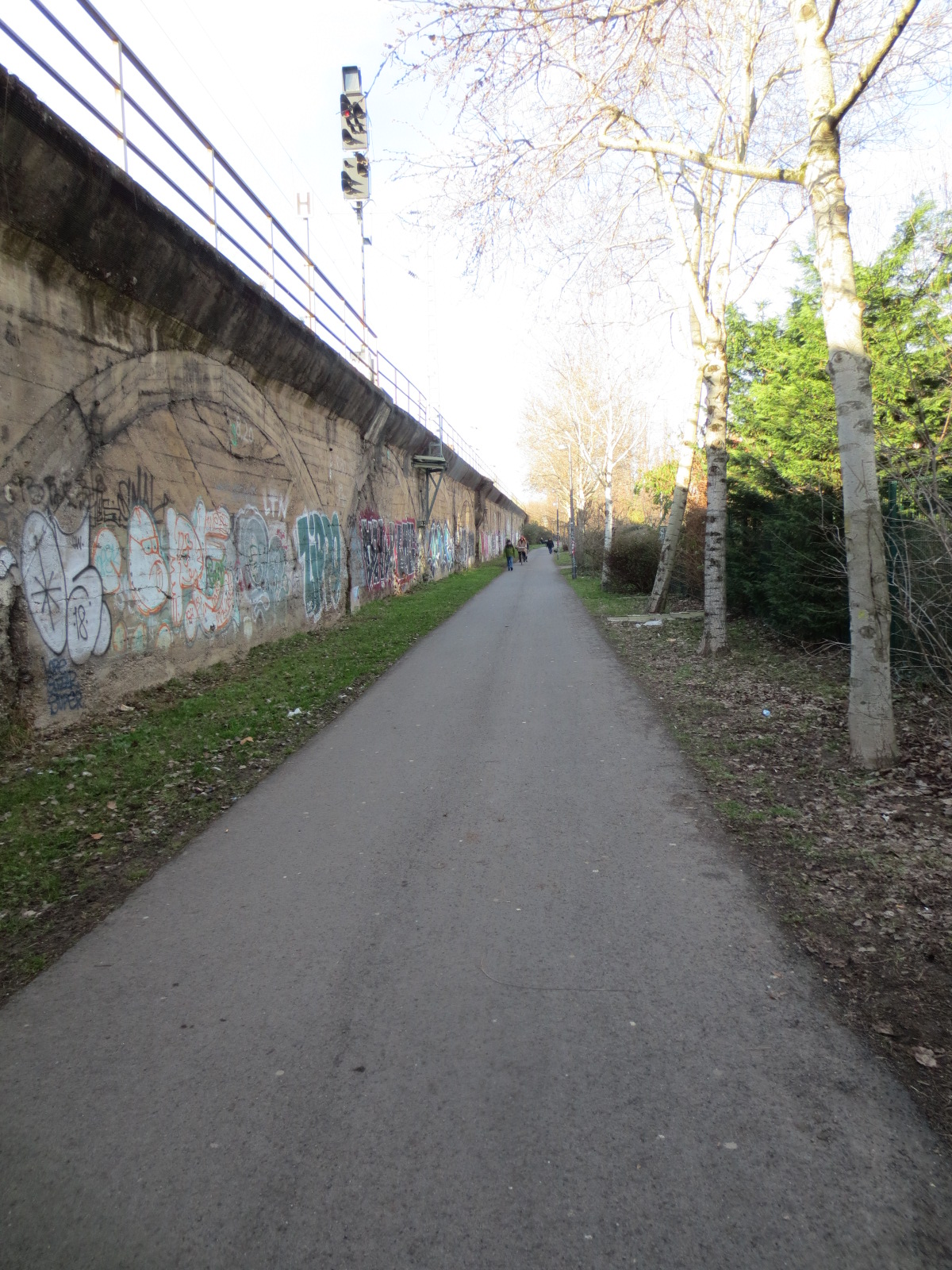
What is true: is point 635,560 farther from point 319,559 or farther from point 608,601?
point 319,559

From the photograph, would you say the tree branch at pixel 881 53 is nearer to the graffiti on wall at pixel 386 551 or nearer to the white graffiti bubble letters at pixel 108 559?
the white graffiti bubble letters at pixel 108 559

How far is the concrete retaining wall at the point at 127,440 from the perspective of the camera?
22.1ft

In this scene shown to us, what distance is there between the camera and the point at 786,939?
3.61m

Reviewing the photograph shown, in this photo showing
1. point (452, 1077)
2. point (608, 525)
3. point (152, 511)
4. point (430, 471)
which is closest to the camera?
point (452, 1077)

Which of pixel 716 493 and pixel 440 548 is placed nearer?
pixel 716 493

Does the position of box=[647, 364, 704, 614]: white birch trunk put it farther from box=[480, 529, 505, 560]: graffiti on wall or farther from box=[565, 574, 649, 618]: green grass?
box=[480, 529, 505, 560]: graffiti on wall

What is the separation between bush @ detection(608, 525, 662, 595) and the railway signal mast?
32.9ft

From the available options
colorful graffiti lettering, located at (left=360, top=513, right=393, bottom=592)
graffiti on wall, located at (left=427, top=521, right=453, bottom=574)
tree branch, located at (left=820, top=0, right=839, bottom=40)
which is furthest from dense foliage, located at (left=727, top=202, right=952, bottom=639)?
graffiti on wall, located at (left=427, top=521, right=453, bottom=574)

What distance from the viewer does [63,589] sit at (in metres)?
7.37

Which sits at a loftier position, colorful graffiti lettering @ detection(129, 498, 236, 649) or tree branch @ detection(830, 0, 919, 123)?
tree branch @ detection(830, 0, 919, 123)

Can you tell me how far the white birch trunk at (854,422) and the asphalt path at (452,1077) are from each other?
2.05 metres

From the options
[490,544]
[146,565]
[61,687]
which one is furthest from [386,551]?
[490,544]

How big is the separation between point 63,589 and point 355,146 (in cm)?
1470

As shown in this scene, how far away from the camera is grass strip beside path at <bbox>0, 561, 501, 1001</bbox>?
4121 mm
